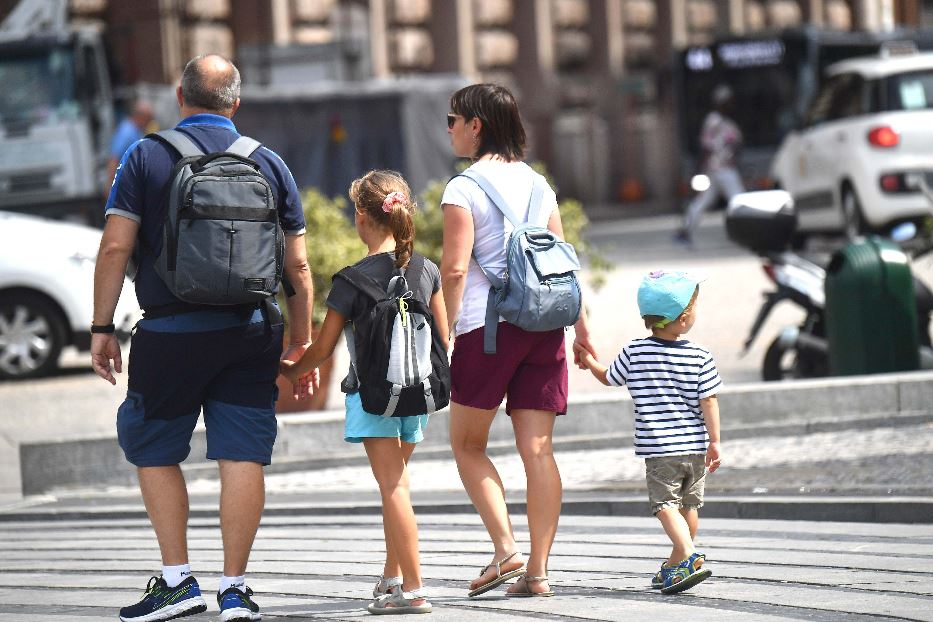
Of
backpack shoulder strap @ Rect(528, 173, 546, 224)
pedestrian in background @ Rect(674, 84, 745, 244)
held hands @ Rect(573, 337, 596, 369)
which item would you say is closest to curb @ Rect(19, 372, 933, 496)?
held hands @ Rect(573, 337, 596, 369)

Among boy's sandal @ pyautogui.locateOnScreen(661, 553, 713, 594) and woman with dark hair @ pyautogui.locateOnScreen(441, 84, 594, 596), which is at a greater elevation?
woman with dark hair @ pyautogui.locateOnScreen(441, 84, 594, 596)

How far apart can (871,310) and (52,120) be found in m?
14.7

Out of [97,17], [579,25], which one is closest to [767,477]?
[97,17]

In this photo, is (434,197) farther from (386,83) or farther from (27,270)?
(386,83)

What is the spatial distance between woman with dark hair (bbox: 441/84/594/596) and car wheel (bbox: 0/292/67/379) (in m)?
8.49

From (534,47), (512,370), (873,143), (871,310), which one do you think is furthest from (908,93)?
(534,47)

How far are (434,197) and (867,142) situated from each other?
675 centimetres

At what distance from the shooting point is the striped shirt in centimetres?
593

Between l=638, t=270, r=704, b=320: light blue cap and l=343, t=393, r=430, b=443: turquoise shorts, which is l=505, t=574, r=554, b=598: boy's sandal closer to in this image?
l=343, t=393, r=430, b=443: turquoise shorts

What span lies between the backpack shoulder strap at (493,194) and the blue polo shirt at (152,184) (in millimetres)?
645

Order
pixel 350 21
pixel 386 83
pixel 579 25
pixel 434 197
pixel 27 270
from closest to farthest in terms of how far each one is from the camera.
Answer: pixel 434 197 < pixel 27 270 < pixel 386 83 < pixel 350 21 < pixel 579 25

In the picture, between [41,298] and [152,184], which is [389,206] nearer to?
[152,184]

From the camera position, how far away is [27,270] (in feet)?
45.5

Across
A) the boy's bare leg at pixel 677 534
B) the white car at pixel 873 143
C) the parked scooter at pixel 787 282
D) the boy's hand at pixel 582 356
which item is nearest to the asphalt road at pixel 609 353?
the parked scooter at pixel 787 282
